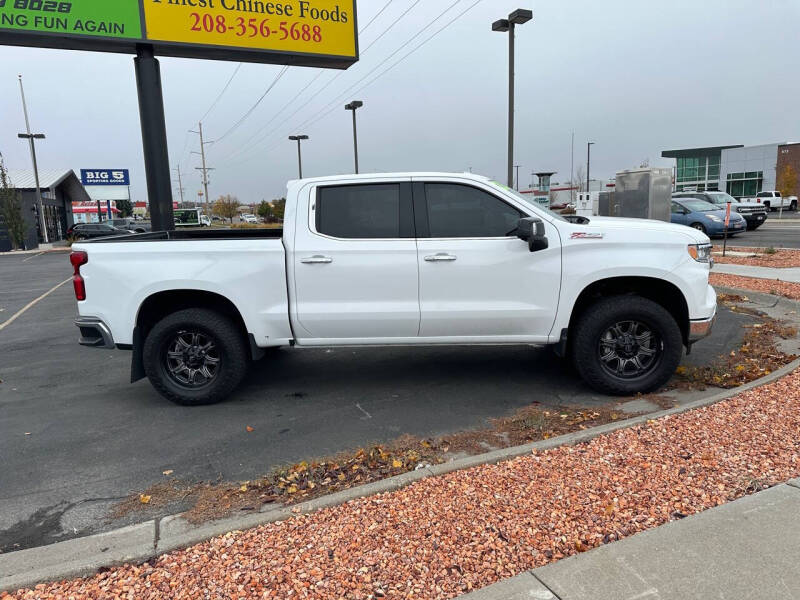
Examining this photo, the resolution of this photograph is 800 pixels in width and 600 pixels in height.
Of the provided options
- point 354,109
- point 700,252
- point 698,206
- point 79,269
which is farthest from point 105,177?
point 700,252

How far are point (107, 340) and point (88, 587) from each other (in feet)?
Result: 9.46

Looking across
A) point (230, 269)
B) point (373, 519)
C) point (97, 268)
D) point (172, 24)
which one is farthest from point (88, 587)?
point (172, 24)

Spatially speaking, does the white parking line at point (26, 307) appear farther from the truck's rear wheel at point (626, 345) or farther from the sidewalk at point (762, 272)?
the sidewalk at point (762, 272)

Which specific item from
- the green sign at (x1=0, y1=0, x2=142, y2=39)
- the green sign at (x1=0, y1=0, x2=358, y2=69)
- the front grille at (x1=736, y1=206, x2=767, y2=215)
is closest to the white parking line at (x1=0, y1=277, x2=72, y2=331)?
the green sign at (x1=0, y1=0, x2=358, y2=69)

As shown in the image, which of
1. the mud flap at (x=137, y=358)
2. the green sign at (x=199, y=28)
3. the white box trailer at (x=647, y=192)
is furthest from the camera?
the white box trailer at (x=647, y=192)

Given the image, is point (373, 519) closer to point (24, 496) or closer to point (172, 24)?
point (24, 496)

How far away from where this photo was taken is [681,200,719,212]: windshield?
20594 millimetres

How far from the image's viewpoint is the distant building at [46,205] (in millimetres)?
36000

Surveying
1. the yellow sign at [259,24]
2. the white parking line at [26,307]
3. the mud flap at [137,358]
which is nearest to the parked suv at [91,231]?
the white parking line at [26,307]

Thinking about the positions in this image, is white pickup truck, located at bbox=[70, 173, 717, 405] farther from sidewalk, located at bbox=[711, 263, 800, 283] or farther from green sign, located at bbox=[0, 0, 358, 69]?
sidewalk, located at bbox=[711, 263, 800, 283]

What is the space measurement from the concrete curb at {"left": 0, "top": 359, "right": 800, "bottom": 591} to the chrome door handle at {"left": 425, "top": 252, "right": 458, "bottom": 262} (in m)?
1.76

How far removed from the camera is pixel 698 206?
68.8 feet

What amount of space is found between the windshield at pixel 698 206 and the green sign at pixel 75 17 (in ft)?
62.3

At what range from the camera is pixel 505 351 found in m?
6.70
